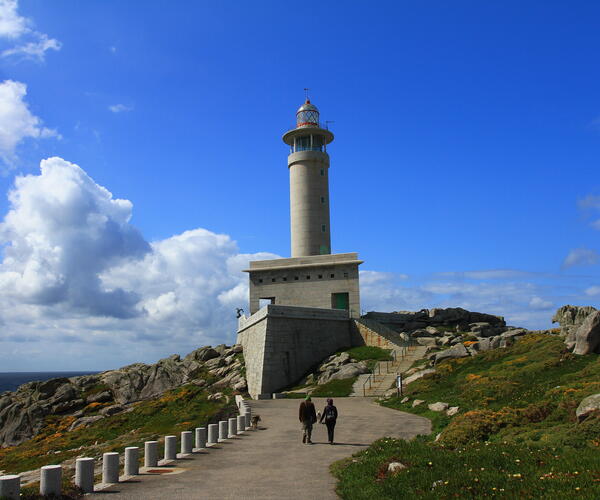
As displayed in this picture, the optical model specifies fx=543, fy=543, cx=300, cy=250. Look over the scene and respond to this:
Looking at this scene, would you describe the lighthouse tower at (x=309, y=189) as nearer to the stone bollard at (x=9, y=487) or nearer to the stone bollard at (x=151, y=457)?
the stone bollard at (x=151, y=457)

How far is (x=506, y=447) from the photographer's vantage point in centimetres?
1334

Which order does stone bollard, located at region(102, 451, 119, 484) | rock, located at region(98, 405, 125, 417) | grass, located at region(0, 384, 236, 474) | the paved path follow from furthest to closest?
1. rock, located at region(98, 405, 125, 417)
2. grass, located at region(0, 384, 236, 474)
3. stone bollard, located at region(102, 451, 119, 484)
4. the paved path

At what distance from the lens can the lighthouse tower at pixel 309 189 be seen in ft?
190

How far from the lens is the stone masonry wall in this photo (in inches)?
1617

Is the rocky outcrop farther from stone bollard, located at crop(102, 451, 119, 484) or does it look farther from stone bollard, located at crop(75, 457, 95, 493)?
stone bollard, located at crop(75, 457, 95, 493)

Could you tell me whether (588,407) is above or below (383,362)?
below

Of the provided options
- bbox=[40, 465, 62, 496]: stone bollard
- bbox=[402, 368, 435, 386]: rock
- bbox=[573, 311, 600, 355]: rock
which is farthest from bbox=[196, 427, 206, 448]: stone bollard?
bbox=[573, 311, 600, 355]: rock

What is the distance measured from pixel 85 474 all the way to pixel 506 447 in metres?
10.0

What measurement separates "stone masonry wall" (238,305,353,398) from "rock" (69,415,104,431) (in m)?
12.3

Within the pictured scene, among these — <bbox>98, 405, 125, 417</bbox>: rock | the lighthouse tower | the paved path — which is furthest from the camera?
the lighthouse tower

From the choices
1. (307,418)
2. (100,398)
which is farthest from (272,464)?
(100,398)

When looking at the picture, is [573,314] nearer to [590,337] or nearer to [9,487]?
[590,337]

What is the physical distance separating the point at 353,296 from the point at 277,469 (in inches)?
1485

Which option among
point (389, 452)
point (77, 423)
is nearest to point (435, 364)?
point (389, 452)
